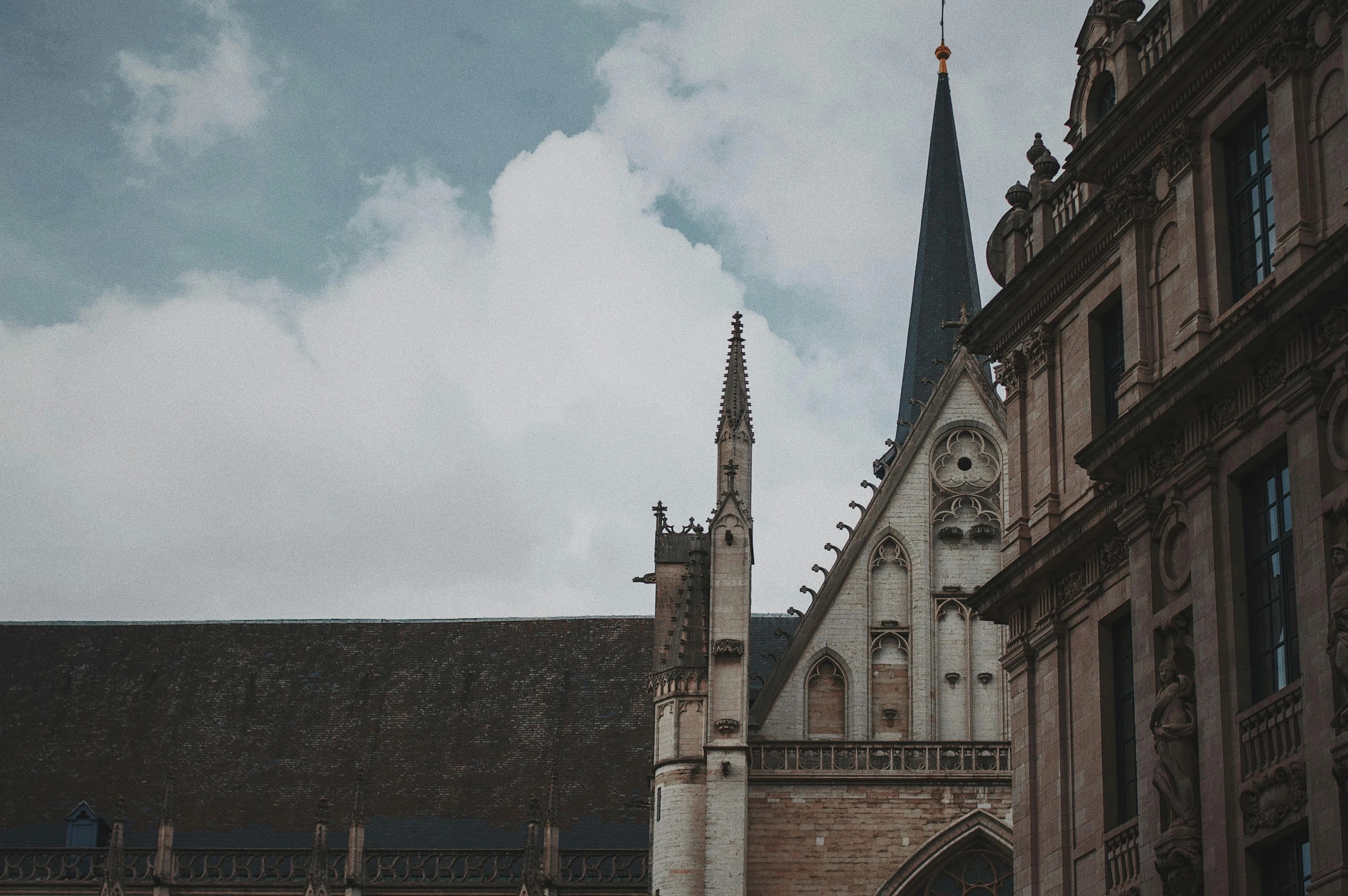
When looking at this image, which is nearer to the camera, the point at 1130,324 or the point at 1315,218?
the point at 1315,218

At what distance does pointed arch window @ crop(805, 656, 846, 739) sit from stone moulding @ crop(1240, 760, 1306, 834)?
1704cm

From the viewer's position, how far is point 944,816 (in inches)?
1332

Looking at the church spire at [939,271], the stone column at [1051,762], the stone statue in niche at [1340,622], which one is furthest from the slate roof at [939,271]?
the stone statue in niche at [1340,622]

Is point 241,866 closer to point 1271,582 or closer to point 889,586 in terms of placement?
point 889,586

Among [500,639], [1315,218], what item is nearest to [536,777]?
[500,639]

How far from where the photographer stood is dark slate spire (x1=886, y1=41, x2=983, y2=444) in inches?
1718

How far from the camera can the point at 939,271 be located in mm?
46000

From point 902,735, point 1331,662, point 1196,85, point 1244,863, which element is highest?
point 1196,85

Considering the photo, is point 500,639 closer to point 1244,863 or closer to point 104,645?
point 104,645

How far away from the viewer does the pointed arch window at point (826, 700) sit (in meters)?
→ 34.8

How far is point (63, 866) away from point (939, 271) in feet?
67.3

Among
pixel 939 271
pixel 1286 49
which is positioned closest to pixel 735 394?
pixel 939 271

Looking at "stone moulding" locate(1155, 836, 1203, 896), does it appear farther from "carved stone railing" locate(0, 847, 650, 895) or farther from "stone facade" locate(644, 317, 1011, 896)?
"carved stone railing" locate(0, 847, 650, 895)

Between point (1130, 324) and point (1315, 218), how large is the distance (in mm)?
3062
